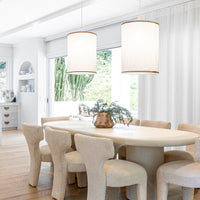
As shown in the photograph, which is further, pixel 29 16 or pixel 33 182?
pixel 29 16

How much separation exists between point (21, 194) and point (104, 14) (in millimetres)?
3530

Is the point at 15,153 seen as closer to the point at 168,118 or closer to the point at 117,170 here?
the point at 168,118

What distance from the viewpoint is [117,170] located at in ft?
7.70

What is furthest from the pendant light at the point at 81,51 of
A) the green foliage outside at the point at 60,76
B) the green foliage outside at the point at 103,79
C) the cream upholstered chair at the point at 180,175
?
the green foliage outside at the point at 103,79

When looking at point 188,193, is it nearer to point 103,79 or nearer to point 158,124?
point 158,124

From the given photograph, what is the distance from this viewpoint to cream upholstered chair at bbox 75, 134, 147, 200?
2.23m

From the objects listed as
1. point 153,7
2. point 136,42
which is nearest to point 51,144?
point 136,42

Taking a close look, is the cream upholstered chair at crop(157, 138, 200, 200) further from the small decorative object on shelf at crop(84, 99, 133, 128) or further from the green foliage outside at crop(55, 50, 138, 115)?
the green foliage outside at crop(55, 50, 138, 115)

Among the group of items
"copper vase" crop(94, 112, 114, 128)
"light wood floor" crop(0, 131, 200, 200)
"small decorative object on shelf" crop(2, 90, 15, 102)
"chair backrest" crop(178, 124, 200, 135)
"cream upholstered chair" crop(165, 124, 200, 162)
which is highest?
"small decorative object on shelf" crop(2, 90, 15, 102)

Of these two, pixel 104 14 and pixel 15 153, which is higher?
pixel 104 14

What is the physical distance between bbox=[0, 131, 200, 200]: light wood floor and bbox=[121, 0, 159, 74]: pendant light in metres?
1.38

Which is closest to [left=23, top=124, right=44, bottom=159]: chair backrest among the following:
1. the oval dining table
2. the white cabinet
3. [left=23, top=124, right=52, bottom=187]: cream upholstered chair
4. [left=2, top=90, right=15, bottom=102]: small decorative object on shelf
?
[left=23, top=124, right=52, bottom=187]: cream upholstered chair

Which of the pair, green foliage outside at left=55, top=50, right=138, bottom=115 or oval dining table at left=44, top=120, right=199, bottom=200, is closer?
oval dining table at left=44, top=120, right=199, bottom=200

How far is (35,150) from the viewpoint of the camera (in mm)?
3225
